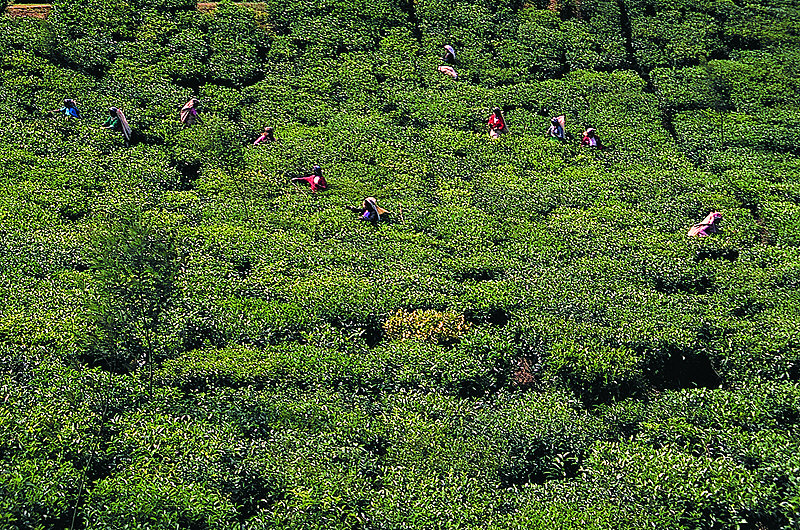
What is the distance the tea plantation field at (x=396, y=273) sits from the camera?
12.4 meters

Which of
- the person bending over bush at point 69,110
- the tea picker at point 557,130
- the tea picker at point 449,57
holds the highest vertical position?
the tea picker at point 449,57

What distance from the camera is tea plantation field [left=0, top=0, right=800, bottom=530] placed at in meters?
12.4

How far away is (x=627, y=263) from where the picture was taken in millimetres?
17062

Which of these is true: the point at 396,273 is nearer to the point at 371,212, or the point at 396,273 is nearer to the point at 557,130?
the point at 371,212

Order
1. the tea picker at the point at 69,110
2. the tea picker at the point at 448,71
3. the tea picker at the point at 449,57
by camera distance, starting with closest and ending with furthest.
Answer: the tea picker at the point at 69,110 → the tea picker at the point at 448,71 → the tea picker at the point at 449,57

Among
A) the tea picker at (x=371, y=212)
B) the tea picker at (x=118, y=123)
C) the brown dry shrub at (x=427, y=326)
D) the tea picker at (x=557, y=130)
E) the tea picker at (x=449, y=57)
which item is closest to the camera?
the brown dry shrub at (x=427, y=326)

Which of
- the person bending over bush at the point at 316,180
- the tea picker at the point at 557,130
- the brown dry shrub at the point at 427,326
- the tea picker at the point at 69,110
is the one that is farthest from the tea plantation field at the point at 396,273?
the tea picker at the point at 557,130

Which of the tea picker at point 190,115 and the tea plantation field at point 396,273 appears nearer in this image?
the tea plantation field at point 396,273

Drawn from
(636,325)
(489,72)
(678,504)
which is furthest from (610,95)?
(678,504)

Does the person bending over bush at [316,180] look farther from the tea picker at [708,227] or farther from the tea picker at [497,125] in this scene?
the tea picker at [708,227]

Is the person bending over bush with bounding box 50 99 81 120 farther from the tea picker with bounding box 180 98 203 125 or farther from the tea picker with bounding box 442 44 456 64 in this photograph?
the tea picker with bounding box 442 44 456 64

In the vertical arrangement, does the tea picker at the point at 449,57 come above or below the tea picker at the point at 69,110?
above

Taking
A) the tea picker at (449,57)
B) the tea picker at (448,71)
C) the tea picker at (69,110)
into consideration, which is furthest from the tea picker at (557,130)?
the tea picker at (69,110)

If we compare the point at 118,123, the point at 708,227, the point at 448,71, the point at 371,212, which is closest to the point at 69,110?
the point at 118,123
